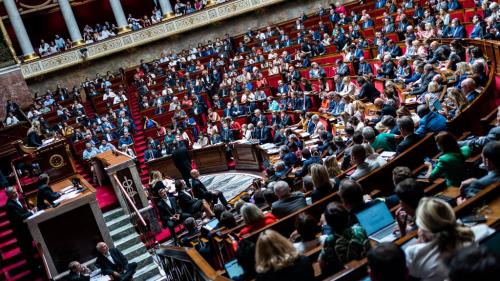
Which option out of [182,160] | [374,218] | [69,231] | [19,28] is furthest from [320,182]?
[19,28]

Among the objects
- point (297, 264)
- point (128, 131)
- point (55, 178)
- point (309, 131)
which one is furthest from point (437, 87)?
point (128, 131)

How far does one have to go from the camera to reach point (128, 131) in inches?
610

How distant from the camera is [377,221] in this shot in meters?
3.74

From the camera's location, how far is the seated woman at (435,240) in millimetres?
2529

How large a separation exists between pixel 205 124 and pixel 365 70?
5558 mm

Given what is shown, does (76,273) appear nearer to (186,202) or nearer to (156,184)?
(186,202)

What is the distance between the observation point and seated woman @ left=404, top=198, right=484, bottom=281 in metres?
2.53

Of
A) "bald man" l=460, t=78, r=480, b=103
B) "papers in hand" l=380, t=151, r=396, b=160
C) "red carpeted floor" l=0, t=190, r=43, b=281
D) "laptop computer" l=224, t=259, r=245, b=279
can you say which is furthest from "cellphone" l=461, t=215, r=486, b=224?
"red carpeted floor" l=0, t=190, r=43, b=281

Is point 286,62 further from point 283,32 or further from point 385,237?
point 385,237

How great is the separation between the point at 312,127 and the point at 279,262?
7.88 m

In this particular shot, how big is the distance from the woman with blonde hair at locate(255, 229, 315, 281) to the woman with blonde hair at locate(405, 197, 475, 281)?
0.65 meters

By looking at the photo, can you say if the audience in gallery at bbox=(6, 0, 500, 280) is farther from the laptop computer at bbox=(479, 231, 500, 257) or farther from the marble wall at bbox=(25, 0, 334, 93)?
the marble wall at bbox=(25, 0, 334, 93)

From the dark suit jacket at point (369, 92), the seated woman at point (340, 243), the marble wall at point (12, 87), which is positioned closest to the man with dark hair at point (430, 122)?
the seated woman at point (340, 243)

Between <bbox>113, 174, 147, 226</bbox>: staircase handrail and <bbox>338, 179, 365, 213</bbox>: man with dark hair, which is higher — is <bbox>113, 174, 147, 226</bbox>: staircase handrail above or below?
below
